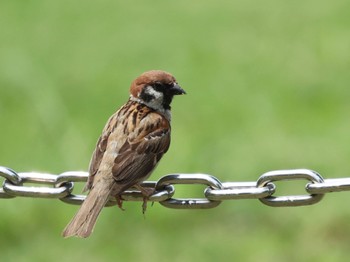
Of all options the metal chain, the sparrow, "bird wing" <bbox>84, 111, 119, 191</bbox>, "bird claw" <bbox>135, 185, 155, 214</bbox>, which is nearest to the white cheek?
the sparrow

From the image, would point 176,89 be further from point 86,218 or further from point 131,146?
point 86,218

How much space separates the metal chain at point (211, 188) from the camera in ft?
10.7

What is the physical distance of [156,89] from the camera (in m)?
4.38

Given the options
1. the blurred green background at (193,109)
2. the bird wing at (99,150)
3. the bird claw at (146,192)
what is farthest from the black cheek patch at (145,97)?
the blurred green background at (193,109)

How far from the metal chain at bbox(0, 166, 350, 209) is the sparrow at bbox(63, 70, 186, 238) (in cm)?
18

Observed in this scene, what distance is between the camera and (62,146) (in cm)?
622

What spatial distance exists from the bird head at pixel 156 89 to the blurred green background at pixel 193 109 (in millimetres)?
933

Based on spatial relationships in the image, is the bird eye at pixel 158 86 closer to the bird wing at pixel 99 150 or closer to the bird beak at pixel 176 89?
the bird beak at pixel 176 89

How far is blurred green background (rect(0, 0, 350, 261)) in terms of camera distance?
5277 millimetres

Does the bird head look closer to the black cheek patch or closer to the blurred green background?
the black cheek patch

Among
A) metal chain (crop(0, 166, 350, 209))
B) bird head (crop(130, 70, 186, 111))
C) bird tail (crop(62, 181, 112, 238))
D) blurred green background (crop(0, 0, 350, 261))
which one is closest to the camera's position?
metal chain (crop(0, 166, 350, 209))

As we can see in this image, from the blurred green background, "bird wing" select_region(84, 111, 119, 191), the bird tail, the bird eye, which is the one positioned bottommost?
the bird tail

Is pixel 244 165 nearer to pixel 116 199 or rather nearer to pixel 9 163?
pixel 9 163

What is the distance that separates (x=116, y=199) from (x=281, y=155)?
7.77 ft
